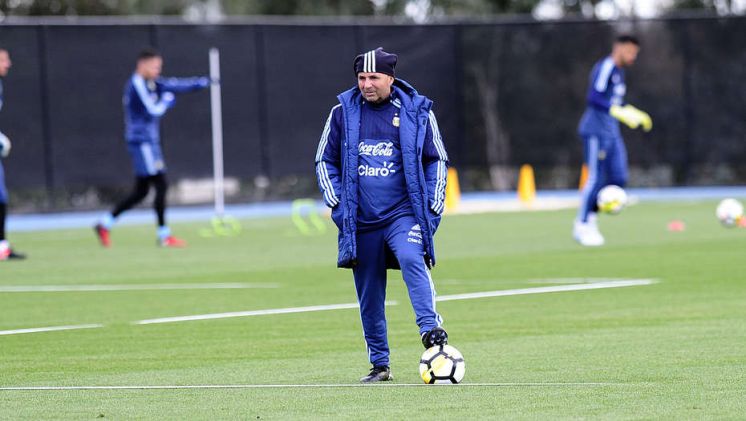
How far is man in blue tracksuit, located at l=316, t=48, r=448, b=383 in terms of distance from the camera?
8.54 metres

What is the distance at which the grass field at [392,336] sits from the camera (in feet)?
25.3

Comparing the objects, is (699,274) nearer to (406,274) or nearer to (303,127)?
(406,274)

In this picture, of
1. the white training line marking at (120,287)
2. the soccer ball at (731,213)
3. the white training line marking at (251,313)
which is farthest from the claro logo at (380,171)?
the soccer ball at (731,213)

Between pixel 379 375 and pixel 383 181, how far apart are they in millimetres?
1127

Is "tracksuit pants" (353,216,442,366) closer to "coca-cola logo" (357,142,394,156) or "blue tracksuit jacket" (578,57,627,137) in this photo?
"coca-cola logo" (357,142,394,156)

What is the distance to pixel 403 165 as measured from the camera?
336 inches

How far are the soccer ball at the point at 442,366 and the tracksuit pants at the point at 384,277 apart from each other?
22 cm

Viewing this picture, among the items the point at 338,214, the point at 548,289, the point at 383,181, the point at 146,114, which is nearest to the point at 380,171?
the point at 383,181

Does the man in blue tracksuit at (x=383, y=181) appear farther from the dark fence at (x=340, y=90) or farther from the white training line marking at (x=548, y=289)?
the dark fence at (x=340, y=90)

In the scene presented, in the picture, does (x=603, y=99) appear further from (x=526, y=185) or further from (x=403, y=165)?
(x=403, y=165)

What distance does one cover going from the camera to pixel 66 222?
1088 inches

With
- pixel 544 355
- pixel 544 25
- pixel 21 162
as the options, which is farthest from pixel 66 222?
pixel 544 355

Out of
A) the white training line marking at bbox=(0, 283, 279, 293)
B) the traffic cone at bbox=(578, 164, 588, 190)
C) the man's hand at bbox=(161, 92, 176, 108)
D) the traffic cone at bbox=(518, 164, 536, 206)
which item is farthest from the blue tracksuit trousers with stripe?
the traffic cone at bbox=(578, 164, 588, 190)

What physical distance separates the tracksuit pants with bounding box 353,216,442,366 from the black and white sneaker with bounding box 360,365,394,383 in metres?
0.03
